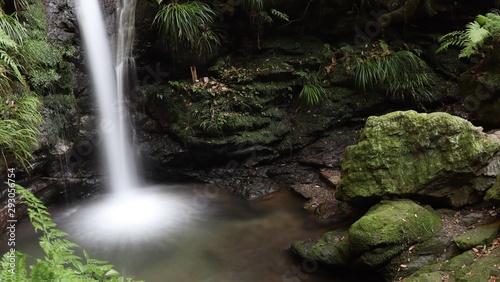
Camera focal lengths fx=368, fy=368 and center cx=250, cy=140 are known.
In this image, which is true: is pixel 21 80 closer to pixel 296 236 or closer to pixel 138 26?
pixel 138 26

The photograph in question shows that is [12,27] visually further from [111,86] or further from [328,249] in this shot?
[328,249]

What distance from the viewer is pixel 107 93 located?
676 centimetres

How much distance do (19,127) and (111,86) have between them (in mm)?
1997

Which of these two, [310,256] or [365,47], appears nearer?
[310,256]

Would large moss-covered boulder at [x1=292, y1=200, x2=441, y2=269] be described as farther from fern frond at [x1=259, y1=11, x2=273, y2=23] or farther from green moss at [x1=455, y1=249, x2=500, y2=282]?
fern frond at [x1=259, y1=11, x2=273, y2=23]

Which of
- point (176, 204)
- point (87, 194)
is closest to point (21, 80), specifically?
point (87, 194)

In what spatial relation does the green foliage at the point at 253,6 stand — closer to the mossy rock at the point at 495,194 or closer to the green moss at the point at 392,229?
the green moss at the point at 392,229

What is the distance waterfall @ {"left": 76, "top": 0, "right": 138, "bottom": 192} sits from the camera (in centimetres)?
670

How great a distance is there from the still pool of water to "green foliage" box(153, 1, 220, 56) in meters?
2.69

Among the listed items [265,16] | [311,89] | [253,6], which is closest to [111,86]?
[253,6]

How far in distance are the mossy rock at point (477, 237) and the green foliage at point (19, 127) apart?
212 inches

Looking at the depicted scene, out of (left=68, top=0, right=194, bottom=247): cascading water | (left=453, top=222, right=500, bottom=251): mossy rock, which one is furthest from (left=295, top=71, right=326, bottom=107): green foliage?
(left=453, top=222, right=500, bottom=251): mossy rock

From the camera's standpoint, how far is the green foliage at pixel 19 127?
4.85 meters

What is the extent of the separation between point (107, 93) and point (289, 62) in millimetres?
3520
